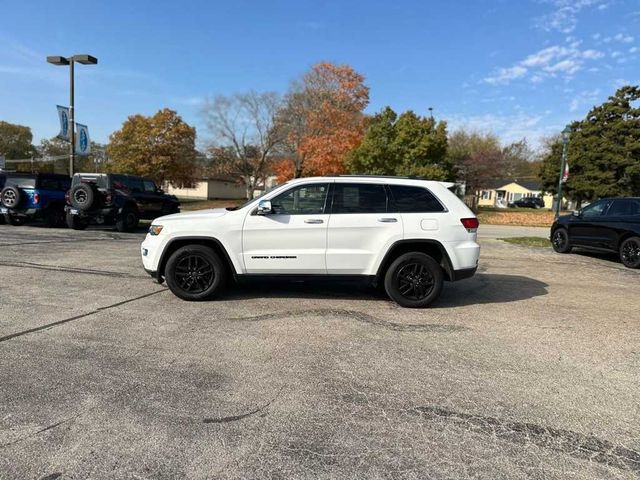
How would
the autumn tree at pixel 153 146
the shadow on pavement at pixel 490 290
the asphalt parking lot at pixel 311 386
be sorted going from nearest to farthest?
the asphalt parking lot at pixel 311 386 < the shadow on pavement at pixel 490 290 < the autumn tree at pixel 153 146

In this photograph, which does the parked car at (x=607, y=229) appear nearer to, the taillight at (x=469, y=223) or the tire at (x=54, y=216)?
the taillight at (x=469, y=223)

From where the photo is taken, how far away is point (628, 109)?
3556 cm

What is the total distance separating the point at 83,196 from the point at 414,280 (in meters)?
12.9

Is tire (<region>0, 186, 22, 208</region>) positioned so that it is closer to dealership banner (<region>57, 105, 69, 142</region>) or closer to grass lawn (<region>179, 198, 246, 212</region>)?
dealership banner (<region>57, 105, 69, 142</region>)

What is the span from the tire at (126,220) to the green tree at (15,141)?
72.0 m

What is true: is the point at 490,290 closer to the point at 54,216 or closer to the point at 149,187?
the point at 149,187

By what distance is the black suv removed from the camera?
49.4ft

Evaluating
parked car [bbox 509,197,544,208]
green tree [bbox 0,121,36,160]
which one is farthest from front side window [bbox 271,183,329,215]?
green tree [bbox 0,121,36,160]

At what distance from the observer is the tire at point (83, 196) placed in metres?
15.0

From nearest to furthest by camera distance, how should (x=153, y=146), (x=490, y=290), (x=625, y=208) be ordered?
(x=490, y=290)
(x=625, y=208)
(x=153, y=146)

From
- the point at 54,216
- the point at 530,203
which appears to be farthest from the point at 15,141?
the point at 530,203

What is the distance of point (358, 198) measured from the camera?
6.24 metres

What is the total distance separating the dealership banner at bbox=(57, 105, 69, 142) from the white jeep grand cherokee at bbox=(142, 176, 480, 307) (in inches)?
596

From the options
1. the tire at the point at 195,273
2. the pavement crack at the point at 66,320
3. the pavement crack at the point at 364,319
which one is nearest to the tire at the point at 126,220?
the pavement crack at the point at 66,320
